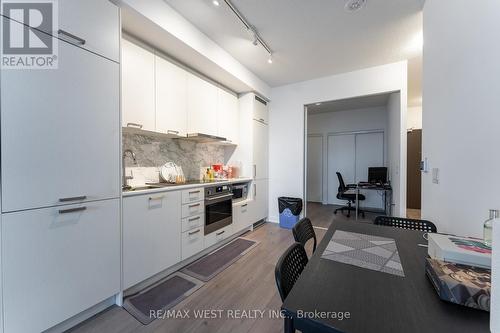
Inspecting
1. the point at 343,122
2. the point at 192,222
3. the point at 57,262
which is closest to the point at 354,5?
the point at 192,222

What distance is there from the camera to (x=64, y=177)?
53.3 inches

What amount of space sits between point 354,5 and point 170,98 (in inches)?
84.5

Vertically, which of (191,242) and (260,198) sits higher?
(260,198)

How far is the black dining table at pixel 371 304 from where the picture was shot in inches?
22.5

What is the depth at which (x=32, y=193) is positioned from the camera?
1227mm

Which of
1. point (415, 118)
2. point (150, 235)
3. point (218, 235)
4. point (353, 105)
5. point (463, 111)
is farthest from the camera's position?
point (415, 118)

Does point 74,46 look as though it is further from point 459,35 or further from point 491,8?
point 459,35

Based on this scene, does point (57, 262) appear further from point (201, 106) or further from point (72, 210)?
point (201, 106)

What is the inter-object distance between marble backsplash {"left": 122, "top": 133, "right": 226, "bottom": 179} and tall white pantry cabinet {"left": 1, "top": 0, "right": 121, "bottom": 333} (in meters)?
0.75

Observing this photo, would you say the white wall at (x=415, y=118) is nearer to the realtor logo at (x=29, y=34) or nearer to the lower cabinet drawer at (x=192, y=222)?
the lower cabinet drawer at (x=192, y=222)

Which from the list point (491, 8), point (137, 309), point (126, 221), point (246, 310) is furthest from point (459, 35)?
point (137, 309)

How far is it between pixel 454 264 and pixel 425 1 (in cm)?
244

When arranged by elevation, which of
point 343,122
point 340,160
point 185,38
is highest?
point 185,38

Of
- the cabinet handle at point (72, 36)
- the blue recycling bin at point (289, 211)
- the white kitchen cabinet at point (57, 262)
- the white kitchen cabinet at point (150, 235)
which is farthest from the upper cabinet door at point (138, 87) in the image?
the blue recycling bin at point (289, 211)
